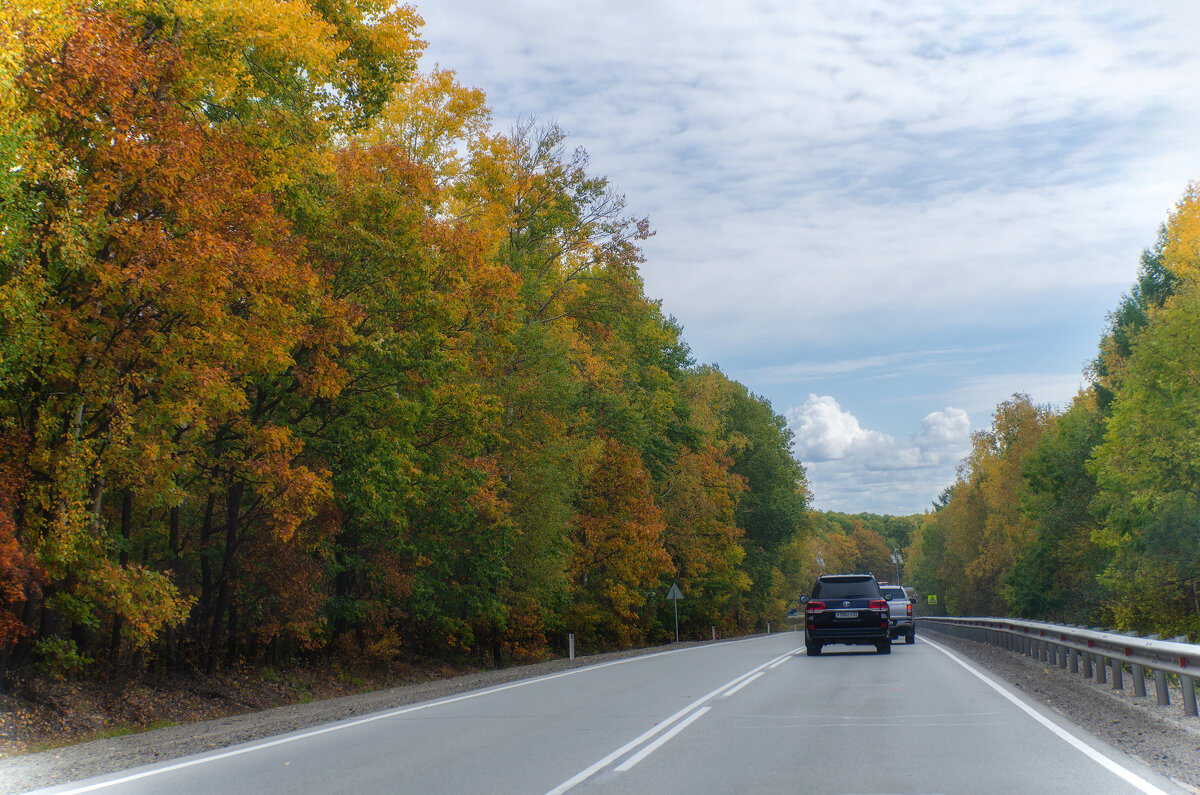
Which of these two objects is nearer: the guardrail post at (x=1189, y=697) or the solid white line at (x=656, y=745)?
the solid white line at (x=656, y=745)

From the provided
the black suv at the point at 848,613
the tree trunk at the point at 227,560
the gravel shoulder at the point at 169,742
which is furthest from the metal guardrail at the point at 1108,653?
the tree trunk at the point at 227,560

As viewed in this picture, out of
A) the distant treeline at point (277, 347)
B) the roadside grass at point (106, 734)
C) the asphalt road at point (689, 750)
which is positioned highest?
the distant treeline at point (277, 347)

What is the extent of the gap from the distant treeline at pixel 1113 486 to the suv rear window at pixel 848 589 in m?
10.5

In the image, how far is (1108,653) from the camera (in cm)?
1456

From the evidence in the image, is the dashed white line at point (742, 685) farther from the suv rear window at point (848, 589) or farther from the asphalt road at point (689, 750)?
the suv rear window at point (848, 589)

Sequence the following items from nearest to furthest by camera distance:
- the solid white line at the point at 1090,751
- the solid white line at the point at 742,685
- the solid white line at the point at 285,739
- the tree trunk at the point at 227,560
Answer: the solid white line at the point at 1090,751, the solid white line at the point at 285,739, the solid white line at the point at 742,685, the tree trunk at the point at 227,560

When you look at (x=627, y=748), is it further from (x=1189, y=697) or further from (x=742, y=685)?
(x=742, y=685)

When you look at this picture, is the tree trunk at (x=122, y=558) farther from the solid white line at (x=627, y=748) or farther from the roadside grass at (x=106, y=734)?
the solid white line at (x=627, y=748)

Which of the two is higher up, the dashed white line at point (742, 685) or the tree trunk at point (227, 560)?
the tree trunk at point (227, 560)

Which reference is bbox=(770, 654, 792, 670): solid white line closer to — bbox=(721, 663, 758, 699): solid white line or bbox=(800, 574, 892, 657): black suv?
bbox=(800, 574, 892, 657): black suv

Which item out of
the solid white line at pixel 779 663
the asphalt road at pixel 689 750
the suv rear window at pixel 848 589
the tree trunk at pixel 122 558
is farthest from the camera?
the suv rear window at pixel 848 589

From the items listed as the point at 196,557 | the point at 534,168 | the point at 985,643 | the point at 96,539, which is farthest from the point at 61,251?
the point at 985,643

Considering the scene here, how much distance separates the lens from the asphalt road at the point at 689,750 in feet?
24.9

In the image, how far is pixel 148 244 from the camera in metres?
13.3
